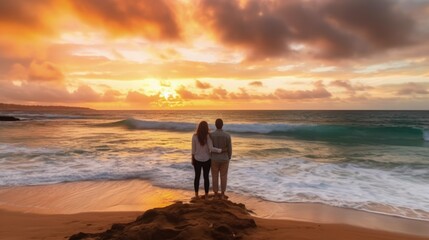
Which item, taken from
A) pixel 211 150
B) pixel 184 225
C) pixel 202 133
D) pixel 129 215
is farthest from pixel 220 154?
pixel 184 225

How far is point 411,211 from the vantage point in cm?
734

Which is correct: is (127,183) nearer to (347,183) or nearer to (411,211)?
(347,183)

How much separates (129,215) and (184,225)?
2.06 metres

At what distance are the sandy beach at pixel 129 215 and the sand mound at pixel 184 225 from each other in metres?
0.31

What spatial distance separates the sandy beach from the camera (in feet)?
18.6

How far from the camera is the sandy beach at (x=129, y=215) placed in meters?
5.68

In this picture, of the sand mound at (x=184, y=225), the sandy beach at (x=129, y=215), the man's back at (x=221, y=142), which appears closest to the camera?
the sand mound at (x=184, y=225)

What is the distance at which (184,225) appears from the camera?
5074mm

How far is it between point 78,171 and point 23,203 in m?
3.84

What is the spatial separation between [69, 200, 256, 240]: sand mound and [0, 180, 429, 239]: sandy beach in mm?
306

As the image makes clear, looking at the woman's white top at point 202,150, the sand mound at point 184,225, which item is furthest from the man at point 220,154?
the sand mound at point 184,225

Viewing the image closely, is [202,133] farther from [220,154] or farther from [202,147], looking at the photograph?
[220,154]

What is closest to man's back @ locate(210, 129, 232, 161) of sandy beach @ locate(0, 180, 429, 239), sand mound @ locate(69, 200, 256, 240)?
sandy beach @ locate(0, 180, 429, 239)

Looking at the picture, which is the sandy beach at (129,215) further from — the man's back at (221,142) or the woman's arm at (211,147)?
the woman's arm at (211,147)
